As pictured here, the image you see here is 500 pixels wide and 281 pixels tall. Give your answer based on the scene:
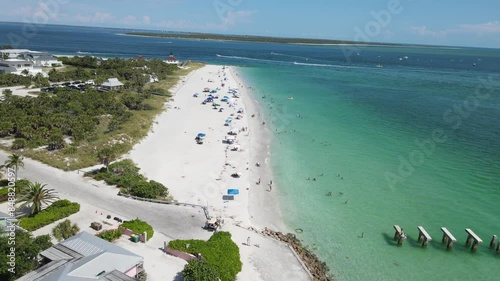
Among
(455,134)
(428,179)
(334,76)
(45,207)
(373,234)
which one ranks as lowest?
(45,207)

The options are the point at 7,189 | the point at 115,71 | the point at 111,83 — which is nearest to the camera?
the point at 7,189

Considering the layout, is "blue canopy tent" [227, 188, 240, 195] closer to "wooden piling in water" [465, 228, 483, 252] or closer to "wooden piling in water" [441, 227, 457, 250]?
"wooden piling in water" [441, 227, 457, 250]

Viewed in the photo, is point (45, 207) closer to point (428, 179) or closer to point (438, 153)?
point (428, 179)

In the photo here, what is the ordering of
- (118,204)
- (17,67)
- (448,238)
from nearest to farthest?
(448,238) < (118,204) < (17,67)

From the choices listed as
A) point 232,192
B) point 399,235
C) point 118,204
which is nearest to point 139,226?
point 118,204

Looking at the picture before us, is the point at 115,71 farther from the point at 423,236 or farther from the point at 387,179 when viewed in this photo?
the point at 423,236

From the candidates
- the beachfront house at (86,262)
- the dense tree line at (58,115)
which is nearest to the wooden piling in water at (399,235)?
the beachfront house at (86,262)

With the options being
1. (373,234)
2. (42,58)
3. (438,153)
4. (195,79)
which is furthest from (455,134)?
(42,58)
